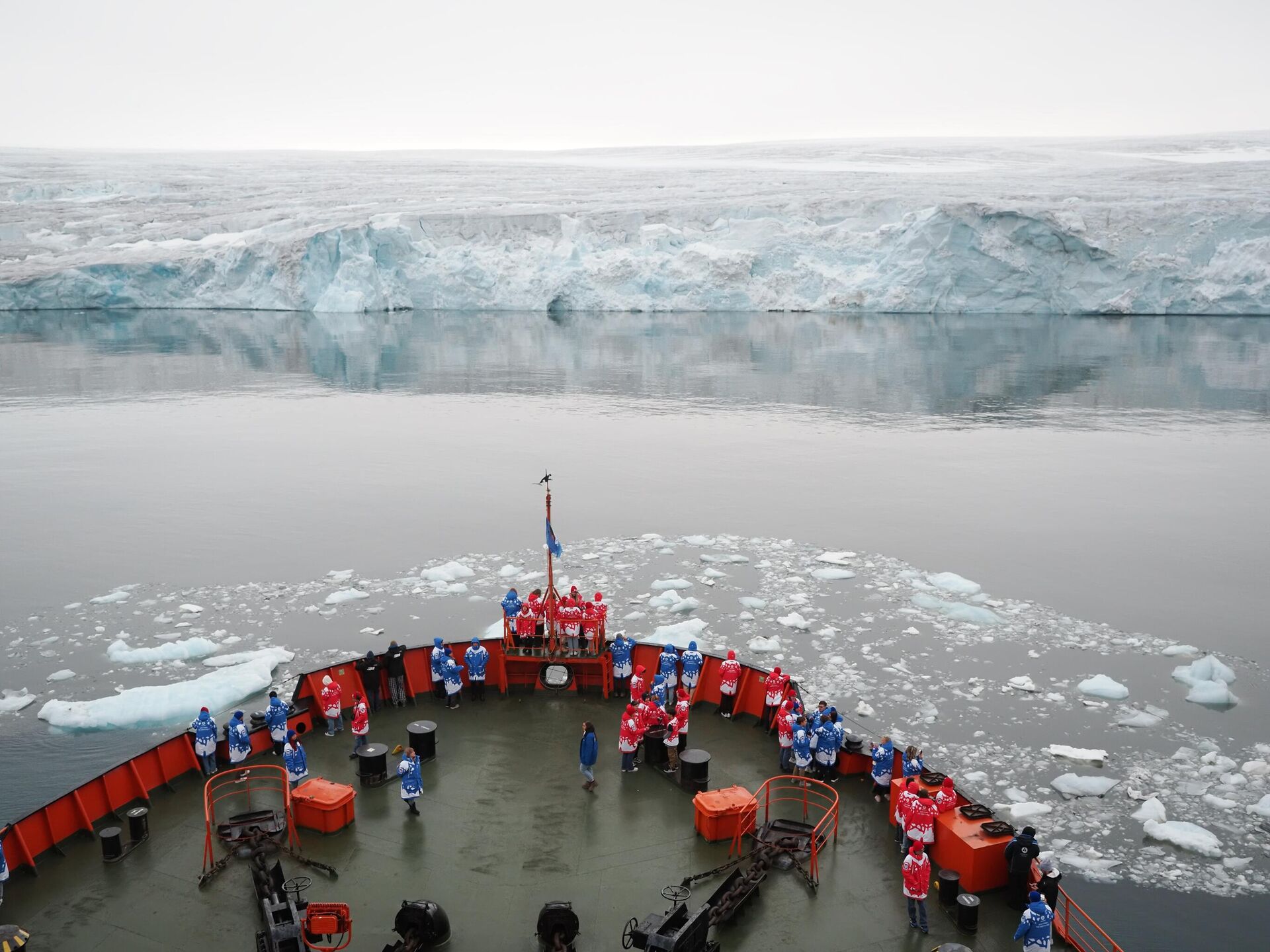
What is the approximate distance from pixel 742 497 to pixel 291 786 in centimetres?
2193

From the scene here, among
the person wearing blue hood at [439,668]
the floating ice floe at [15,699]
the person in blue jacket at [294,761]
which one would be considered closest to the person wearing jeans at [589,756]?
the person wearing blue hood at [439,668]

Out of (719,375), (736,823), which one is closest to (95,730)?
(736,823)

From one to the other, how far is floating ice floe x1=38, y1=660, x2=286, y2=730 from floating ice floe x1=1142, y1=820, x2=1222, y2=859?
51.7 ft

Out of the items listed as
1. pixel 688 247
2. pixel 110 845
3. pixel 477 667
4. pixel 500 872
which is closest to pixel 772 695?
pixel 477 667

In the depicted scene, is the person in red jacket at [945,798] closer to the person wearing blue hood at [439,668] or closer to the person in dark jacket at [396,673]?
the person wearing blue hood at [439,668]

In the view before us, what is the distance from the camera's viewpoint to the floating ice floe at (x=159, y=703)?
17.6 meters

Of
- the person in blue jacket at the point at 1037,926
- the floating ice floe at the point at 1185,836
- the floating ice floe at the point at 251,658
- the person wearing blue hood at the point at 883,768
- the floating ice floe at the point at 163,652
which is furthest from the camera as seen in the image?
the floating ice floe at the point at 163,652

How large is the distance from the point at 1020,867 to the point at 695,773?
4.18 meters

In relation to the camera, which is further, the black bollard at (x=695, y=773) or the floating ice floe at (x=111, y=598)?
the floating ice floe at (x=111, y=598)

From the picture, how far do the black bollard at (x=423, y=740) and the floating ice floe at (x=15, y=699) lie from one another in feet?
31.7

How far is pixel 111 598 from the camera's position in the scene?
2388 cm

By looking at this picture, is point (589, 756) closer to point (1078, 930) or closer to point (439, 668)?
point (439, 668)

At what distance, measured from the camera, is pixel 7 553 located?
27.2 metres

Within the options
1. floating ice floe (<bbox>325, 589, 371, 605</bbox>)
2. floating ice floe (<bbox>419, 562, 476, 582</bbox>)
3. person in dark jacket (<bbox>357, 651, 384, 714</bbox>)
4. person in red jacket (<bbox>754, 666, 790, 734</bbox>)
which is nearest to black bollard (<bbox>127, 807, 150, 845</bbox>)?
person in dark jacket (<bbox>357, 651, 384, 714</bbox>)
